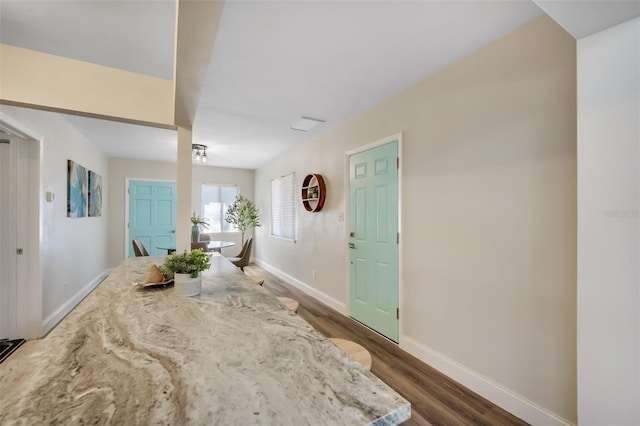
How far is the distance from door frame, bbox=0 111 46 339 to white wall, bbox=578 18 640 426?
14.0ft

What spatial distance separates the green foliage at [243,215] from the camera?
627 cm

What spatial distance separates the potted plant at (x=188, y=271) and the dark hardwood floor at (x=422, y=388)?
4.99 ft

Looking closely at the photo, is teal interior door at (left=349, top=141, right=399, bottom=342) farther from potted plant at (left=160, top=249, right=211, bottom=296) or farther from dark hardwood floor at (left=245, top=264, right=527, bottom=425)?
potted plant at (left=160, top=249, right=211, bottom=296)

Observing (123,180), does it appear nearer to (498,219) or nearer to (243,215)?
(243,215)

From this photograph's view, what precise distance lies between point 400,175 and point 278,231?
3.49 metres

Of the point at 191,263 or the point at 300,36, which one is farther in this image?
the point at 300,36

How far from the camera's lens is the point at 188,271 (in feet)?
4.68

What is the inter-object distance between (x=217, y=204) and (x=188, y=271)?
18.4 feet

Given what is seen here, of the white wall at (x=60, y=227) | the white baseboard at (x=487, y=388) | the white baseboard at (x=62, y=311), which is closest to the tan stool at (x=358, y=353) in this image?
the white baseboard at (x=487, y=388)

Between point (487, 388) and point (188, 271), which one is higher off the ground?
point (188, 271)

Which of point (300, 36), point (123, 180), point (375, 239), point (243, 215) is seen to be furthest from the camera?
point (243, 215)

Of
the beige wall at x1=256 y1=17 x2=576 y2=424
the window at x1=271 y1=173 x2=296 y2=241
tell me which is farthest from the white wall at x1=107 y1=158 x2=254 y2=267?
the beige wall at x1=256 y1=17 x2=576 y2=424

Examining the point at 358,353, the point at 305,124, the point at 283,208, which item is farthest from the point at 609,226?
the point at 283,208

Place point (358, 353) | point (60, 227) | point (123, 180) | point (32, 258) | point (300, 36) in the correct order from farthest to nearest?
point (123, 180) → point (60, 227) → point (32, 258) → point (300, 36) → point (358, 353)
